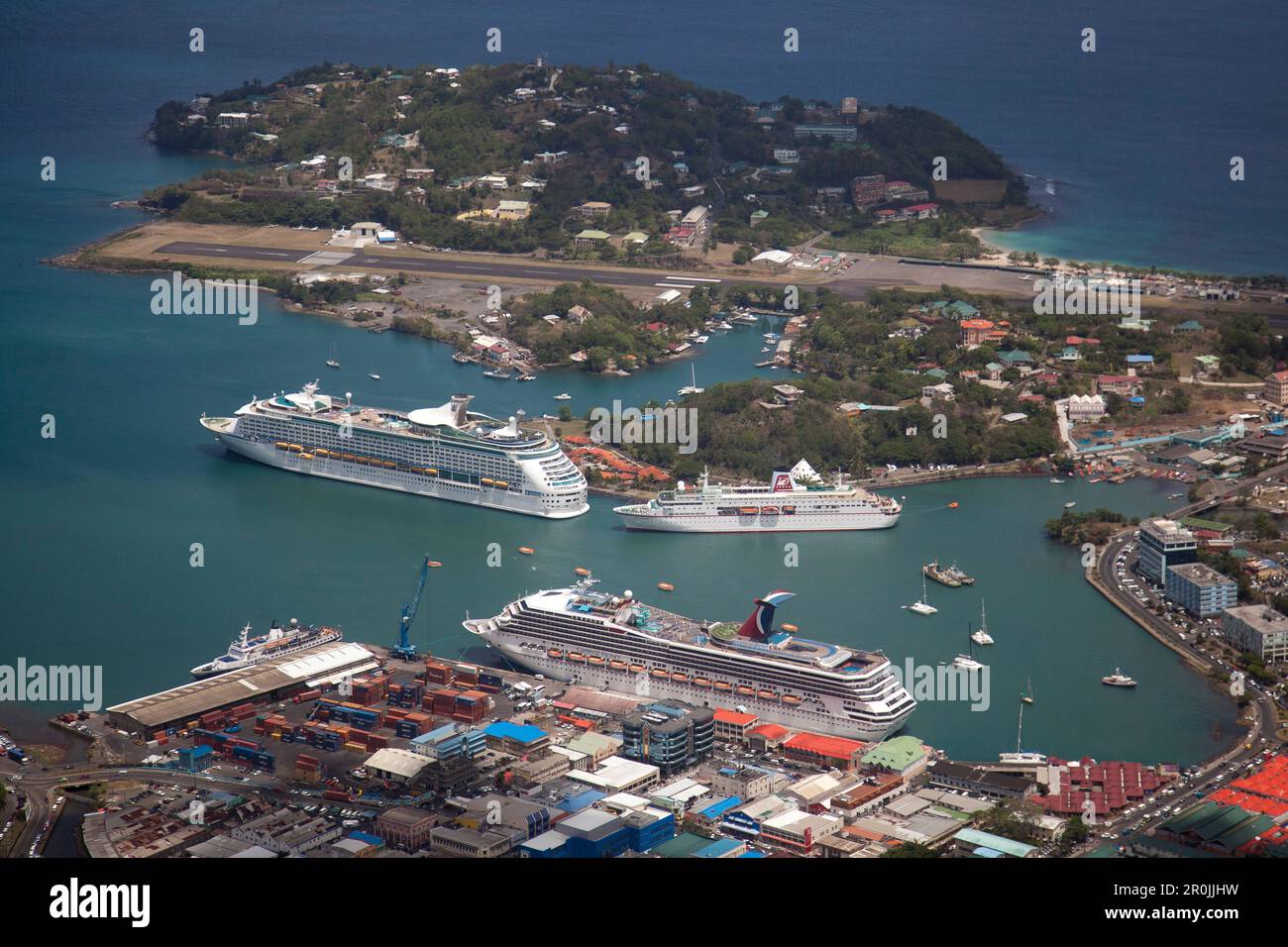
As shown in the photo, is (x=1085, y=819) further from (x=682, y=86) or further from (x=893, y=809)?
(x=682, y=86)

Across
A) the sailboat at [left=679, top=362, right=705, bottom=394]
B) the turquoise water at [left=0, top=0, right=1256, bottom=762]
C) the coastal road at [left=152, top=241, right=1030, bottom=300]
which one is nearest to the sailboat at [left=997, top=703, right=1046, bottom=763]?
the turquoise water at [left=0, top=0, right=1256, bottom=762]

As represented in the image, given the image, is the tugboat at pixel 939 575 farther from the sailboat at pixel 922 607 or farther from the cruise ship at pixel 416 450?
the cruise ship at pixel 416 450

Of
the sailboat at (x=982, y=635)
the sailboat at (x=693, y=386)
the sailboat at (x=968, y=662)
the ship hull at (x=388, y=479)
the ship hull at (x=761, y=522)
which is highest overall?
the sailboat at (x=693, y=386)

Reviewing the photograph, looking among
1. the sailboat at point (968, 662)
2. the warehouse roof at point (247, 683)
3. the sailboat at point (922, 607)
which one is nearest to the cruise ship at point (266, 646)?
the warehouse roof at point (247, 683)

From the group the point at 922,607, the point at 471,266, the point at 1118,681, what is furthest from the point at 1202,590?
the point at 471,266

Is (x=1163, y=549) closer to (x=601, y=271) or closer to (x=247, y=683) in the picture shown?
(x=247, y=683)

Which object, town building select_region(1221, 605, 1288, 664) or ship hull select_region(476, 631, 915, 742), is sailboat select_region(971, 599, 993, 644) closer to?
ship hull select_region(476, 631, 915, 742)

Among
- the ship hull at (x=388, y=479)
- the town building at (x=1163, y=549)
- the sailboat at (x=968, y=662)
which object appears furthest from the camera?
the ship hull at (x=388, y=479)
